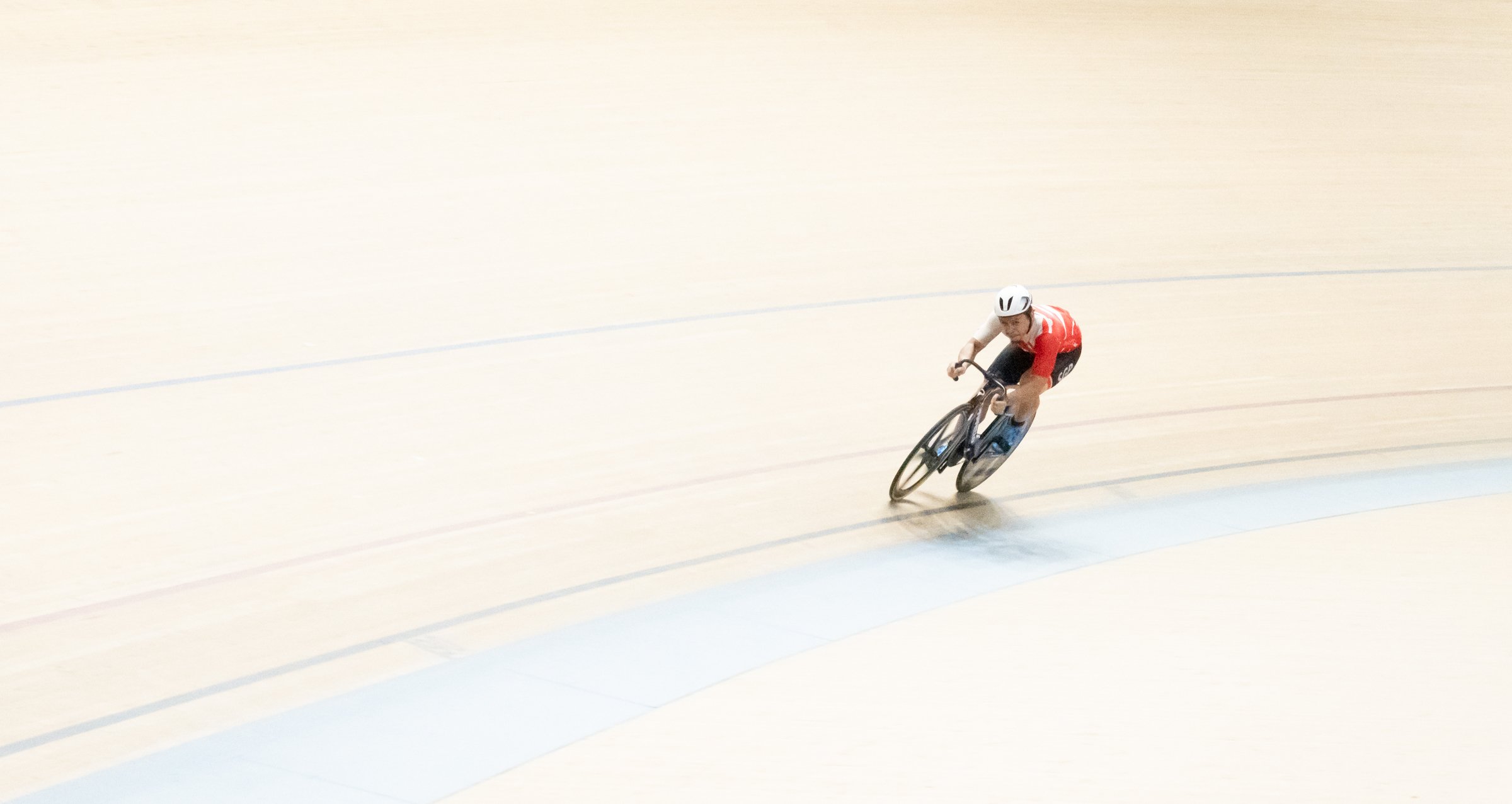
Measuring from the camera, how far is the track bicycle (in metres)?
3.84

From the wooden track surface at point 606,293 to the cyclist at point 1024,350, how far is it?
0.39m

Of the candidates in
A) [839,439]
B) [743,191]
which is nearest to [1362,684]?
[839,439]

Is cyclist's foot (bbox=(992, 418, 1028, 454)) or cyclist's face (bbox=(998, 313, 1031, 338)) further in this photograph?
cyclist's foot (bbox=(992, 418, 1028, 454))

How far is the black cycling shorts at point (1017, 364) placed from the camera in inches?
155

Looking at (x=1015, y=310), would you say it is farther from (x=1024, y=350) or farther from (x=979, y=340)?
(x=1024, y=350)

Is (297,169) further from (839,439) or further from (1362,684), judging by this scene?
(1362,684)

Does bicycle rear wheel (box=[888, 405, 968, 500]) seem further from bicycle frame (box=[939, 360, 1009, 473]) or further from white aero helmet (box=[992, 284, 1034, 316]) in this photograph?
white aero helmet (box=[992, 284, 1034, 316])

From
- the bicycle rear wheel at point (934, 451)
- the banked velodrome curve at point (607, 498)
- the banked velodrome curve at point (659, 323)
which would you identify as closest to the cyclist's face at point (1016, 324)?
the bicycle rear wheel at point (934, 451)

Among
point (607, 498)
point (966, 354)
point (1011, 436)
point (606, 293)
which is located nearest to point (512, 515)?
point (607, 498)

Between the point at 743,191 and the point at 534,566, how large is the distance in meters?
3.00

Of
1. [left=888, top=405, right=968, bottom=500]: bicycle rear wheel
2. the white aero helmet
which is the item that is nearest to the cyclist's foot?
[left=888, top=405, right=968, bottom=500]: bicycle rear wheel

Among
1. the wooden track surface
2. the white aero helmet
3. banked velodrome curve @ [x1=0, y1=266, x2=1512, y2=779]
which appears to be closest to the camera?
banked velodrome curve @ [x1=0, y1=266, x2=1512, y2=779]

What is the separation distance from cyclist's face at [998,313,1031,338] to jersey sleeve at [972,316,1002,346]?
0.04m

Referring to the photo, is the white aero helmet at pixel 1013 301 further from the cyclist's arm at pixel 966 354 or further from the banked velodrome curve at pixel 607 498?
the banked velodrome curve at pixel 607 498
